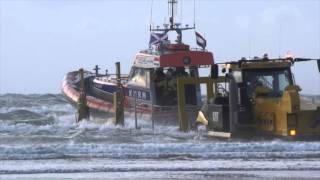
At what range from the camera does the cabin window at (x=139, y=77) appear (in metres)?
26.0

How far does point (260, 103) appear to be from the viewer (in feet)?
56.4

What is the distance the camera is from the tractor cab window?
17.6 metres

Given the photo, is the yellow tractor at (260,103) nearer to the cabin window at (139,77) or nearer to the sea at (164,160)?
the sea at (164,160)

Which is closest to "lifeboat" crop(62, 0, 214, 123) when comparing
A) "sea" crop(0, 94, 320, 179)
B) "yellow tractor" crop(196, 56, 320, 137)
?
"sea" crop(0, 94, 320, 179)

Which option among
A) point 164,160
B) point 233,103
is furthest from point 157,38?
point 164,160

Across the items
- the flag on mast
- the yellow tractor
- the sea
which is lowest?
the sea

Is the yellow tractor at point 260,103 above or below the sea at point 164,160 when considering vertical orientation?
above

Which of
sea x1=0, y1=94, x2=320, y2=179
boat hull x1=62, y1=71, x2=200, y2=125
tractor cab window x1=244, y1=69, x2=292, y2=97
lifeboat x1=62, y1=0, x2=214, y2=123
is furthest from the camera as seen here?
lifeboat x1=62, y1=0, x2=214, y2=123

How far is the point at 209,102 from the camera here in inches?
746

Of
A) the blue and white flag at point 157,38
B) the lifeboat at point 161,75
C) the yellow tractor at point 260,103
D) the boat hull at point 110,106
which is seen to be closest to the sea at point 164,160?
the yellow tractor at point 260,103

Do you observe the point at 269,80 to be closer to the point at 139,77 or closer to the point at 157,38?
the point at 157,38

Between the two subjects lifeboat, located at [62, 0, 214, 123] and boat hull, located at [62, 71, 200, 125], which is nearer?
boat hull, located at [62, 71, 200, 125]

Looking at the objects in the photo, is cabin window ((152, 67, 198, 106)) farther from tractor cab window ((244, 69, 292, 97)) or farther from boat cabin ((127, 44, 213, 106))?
tractor cab window ((244, 69, 292, 97))

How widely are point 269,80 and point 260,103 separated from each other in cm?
93
